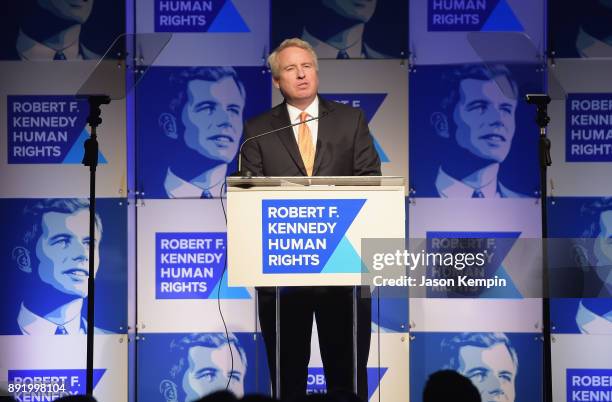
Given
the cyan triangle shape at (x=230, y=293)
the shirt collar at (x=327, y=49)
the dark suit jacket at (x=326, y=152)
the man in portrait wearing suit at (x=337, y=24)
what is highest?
the man in portrait wearing suit at (x=337, y=24)

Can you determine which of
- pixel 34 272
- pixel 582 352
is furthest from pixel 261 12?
pixel 582 352

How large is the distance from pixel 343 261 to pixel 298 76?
1.33 metres

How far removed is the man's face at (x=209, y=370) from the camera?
611 cm

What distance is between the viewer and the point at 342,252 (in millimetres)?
4270

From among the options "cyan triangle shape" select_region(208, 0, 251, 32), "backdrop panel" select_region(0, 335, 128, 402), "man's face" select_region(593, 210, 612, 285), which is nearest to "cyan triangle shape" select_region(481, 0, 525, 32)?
"man's face" select_region(593, 210, 612, 285)

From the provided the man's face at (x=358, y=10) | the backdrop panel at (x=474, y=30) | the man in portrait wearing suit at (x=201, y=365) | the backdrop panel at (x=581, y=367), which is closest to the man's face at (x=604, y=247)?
the backdrop panel at (x=581, y=367)

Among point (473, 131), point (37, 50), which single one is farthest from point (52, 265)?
point (473, 131)

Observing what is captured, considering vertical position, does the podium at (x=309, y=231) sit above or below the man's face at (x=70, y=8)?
below

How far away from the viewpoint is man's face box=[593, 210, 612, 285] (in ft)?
19.4

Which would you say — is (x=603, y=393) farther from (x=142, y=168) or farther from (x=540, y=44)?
(x=142, y=168)

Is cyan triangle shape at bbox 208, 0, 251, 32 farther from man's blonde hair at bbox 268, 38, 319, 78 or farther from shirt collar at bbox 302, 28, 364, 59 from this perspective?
man's blonde hair at bbox 268, 38, 319, 78

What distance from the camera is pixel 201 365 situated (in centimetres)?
612

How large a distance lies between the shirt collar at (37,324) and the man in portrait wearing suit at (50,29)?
1.55 metres

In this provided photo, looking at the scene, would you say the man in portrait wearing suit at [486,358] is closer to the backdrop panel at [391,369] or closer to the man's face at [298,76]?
the backdrop panel at [391,369]
